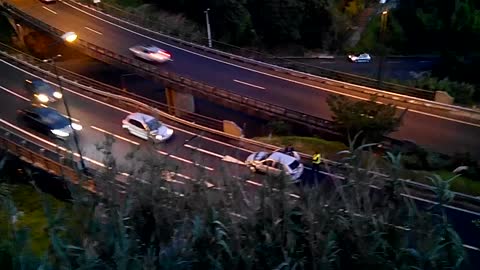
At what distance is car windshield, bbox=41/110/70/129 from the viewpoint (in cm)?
2530

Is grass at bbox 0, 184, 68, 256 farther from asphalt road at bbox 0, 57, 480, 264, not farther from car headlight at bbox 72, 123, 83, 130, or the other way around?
car headlight at bbox 72, 123, 83, 130

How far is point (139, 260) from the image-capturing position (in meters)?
9.43

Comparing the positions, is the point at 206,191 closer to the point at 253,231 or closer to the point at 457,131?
the point at 253,231

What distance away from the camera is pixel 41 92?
96.3 ft

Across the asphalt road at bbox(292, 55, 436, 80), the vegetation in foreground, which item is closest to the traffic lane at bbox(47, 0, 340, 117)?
the asphalt road at bbox(292, 55, 436, 80)

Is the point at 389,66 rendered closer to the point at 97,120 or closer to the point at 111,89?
the point at 111,89

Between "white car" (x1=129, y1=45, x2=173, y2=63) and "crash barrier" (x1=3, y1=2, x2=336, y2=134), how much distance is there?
88cm

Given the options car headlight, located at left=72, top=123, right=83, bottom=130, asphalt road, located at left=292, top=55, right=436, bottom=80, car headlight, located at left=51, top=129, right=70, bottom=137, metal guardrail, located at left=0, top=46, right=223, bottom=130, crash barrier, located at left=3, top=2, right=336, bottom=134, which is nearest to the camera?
car headlight, located at left=51, top=129, right=70, bottom=137

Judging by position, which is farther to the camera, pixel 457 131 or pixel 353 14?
pixel 353 14

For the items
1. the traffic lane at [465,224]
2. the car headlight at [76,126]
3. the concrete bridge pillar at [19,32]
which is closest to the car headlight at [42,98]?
the car headlight at [76,126]

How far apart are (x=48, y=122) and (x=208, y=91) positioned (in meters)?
7.94

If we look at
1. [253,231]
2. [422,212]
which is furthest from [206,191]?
[422,212]

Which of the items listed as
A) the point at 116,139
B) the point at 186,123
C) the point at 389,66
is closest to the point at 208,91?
the point at 186,123

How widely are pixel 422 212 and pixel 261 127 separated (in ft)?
67.4
